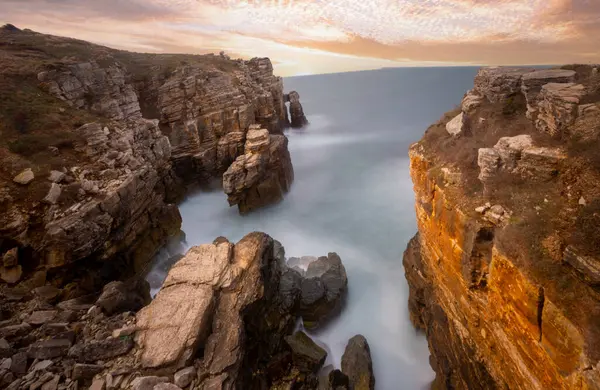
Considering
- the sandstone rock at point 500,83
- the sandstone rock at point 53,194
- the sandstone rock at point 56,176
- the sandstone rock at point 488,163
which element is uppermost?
the sandstone rock at point 500,83

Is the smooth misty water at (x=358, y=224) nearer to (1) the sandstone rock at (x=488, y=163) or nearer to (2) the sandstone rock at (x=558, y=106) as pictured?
(1) the sandstone rock at (x=488, y=163)

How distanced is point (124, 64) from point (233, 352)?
129 feet

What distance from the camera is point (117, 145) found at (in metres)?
19.4

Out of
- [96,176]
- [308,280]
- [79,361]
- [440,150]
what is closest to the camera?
[79,361]

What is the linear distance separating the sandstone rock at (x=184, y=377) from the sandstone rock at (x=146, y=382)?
285 mm

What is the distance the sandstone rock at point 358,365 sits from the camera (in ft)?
43.1

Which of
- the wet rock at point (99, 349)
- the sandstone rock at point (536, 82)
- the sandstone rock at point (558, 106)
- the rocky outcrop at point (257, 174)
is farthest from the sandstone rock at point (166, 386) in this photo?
the rocky outcrop at point (257, 174)

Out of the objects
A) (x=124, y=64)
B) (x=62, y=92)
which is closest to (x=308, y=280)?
(x=62, y=92)

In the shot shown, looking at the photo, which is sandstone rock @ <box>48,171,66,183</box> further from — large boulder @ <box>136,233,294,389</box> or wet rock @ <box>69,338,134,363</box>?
wet rock @ <box>69,338,134,363</box>

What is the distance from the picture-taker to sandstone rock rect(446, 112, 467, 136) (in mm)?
14461

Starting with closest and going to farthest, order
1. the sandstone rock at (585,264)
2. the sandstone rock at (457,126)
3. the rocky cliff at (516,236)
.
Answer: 1. the sandstone rock at (585,264)
2. the rocky cliff at (516,236)
3. the sandstone rock at (457,126)

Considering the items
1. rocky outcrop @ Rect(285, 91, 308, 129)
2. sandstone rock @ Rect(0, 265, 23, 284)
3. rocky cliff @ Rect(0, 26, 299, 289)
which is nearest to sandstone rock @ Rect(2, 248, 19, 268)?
rocky cliff @ Rect(0, 26, 299, 289)

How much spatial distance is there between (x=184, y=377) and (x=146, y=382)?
1017 millimetres

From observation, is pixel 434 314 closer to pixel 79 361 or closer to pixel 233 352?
pixel 233 352
